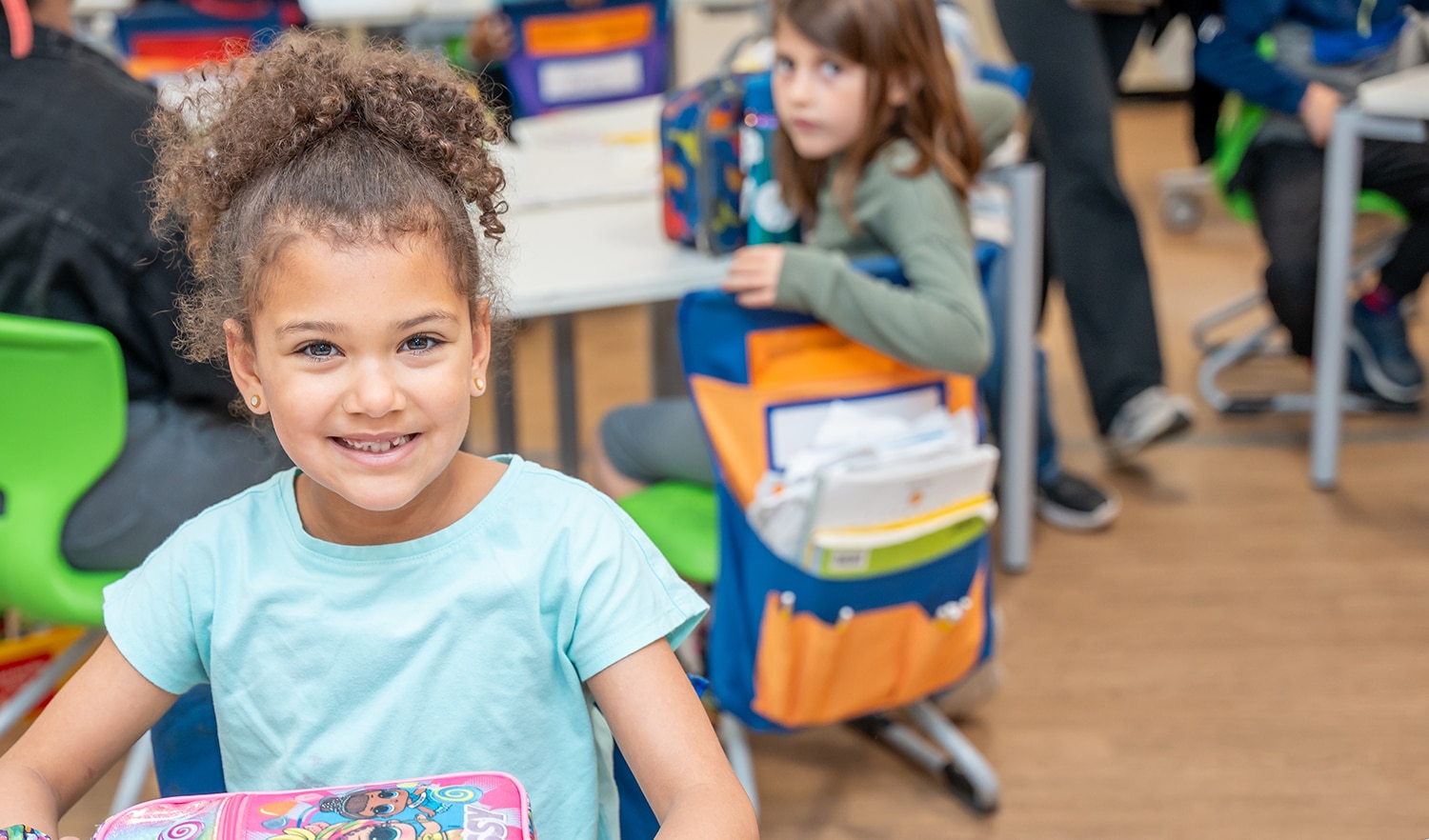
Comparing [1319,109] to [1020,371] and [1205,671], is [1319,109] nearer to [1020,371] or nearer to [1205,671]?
[1020,371]

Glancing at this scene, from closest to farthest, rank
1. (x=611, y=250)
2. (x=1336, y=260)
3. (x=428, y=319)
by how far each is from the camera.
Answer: (x=428, y=319) → (x=611, y=250) → (x=1336, y=260)

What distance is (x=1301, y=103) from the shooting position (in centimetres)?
277

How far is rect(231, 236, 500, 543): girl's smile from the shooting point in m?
0.90

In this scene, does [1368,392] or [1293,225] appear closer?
[1293,225]

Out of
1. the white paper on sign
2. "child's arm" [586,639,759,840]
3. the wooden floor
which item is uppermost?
the white paper on sign

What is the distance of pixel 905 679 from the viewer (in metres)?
1.74

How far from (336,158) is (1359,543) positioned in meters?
2.18

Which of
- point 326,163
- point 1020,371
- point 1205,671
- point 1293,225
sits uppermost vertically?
point 326,163

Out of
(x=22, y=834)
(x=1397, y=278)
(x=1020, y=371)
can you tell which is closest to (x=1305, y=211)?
(x=1397, y=278)

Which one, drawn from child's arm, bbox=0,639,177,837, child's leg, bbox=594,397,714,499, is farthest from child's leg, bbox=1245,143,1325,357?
child's arm, bbox=0,639,177,837

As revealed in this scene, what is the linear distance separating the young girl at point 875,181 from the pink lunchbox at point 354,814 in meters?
0.85

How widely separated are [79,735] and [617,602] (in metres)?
0.36

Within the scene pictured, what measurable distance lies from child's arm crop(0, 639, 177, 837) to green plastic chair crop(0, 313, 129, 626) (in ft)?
1.76

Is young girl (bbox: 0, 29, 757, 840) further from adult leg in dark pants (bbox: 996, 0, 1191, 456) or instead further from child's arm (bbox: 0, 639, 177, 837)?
adult leg in dark pants (bbox: 996, 0, 1191, 456)
